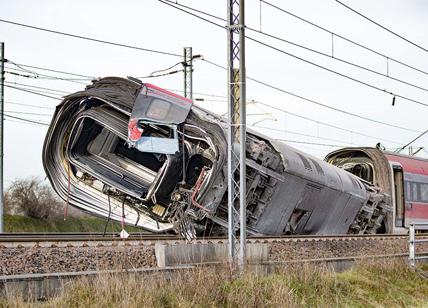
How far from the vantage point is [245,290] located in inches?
360

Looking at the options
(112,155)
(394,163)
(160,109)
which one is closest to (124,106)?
(160,109)

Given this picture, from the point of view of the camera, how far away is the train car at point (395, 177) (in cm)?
2620

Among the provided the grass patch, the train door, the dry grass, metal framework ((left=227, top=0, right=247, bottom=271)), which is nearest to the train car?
the train door

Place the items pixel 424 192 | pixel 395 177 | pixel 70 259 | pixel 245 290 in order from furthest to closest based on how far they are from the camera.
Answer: pixel 424 192
pixel 395 177
pixel 70 259
pixel 245 290

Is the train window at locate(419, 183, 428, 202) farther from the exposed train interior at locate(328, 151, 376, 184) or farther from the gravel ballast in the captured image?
the gravel ballast

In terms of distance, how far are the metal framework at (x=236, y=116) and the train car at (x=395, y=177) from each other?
50.6 feet

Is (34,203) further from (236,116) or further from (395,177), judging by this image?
(236,116)

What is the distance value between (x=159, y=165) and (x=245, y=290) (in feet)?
29.2

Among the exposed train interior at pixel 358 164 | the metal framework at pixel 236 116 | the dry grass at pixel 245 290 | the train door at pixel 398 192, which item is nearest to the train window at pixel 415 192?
the train door at pixel 398 192

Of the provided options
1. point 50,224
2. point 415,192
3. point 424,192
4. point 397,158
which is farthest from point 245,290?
point 50,224

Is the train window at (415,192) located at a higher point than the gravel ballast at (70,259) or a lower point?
higher

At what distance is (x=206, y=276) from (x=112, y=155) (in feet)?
31.7

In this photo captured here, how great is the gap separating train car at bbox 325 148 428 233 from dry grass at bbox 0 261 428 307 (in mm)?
13155

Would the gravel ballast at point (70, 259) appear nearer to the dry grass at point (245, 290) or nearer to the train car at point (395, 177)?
the dry grass at point (245, 290)
